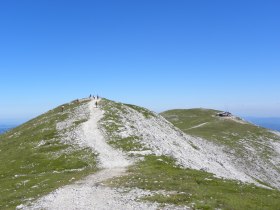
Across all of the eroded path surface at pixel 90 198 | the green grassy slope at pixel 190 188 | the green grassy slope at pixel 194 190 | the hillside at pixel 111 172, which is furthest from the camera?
the hillside at pixel 111 172

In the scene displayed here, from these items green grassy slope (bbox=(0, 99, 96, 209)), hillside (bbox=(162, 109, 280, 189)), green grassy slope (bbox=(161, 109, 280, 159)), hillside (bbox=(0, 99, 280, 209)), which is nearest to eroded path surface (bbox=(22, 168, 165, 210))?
hillside (bbox=(0, 99, 280, 209))

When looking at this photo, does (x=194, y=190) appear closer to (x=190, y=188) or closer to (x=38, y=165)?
(x=190, y=188)

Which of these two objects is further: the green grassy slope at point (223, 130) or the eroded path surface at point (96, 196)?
the green grassy slope at point (223, 130)

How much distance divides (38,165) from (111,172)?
16177mm

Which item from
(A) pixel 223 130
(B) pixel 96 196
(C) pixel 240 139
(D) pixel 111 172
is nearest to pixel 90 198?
(B) pixel 96 196

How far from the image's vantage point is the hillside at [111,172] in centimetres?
3127

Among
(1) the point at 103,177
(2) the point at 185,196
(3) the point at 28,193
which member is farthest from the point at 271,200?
(3) the point at 28,193

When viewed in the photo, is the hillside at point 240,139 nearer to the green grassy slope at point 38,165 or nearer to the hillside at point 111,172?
the hillside at point 111,172

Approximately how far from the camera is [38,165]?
5438 cm

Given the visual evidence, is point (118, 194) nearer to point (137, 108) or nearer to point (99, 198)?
point (99, 198)

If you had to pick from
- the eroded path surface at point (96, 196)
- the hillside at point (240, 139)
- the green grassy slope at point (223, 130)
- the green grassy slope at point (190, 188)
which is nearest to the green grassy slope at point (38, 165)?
the eroded path surface at point (96, 196)

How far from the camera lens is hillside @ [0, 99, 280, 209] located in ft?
103

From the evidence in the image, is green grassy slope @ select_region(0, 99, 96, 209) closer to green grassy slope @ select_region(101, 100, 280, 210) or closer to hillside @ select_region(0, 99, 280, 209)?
hillside @ select_region(0, 99, 280, 209)

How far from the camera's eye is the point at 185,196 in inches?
1242
